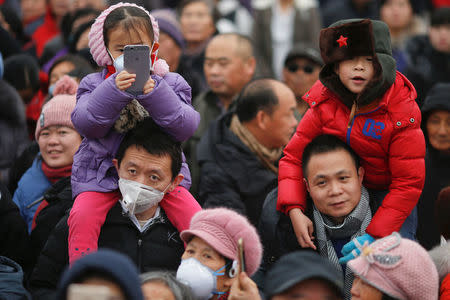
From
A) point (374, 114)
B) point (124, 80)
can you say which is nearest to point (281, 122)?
point (374, 114)

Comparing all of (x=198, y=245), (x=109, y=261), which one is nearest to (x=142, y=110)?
(x=198, y=245)

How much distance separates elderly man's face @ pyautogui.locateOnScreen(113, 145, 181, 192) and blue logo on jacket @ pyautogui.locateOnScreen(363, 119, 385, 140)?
1.21 metres

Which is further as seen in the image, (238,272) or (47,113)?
(47,113)

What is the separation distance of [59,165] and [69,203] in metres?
0.59

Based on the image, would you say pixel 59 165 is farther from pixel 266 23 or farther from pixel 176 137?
pixel 266 23

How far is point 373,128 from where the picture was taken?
14.8ft

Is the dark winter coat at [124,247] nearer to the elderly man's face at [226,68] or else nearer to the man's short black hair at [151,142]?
the man's short black hair at [151,142]

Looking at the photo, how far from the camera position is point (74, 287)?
2.94 m

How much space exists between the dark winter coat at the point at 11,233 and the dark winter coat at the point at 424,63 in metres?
4.72

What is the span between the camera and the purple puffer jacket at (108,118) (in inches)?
162

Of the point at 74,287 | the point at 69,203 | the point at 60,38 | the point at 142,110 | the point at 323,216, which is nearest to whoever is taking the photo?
the point at 74,287

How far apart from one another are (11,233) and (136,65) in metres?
1.65

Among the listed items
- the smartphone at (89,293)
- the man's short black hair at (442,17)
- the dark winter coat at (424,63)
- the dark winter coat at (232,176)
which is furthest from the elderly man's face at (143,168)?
the man's short black hair at (442,17)

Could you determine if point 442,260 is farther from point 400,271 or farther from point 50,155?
point 50,155
